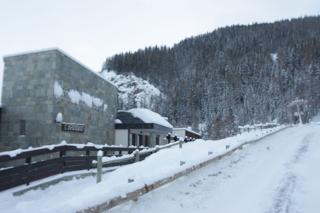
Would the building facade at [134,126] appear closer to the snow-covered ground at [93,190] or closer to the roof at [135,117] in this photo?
the roof at [135,117]

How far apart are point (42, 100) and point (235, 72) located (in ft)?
411

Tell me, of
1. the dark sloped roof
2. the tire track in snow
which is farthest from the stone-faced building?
the tire track in snow

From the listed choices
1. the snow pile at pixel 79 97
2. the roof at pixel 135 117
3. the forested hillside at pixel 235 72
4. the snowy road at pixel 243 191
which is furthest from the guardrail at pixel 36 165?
the forested hillside at pixel 235 72

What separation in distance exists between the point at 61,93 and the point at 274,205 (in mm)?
15016

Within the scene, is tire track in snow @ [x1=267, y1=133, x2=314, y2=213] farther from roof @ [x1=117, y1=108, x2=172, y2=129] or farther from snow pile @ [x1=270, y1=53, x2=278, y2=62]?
snow pile @ [x1=270, y1=53, x2=278, y2=62]

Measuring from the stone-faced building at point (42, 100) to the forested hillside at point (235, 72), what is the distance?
174 feet

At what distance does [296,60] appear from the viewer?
450ft

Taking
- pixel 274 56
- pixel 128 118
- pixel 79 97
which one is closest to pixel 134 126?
pixel 128 118

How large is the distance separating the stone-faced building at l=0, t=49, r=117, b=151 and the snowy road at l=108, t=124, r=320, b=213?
10.6 metres

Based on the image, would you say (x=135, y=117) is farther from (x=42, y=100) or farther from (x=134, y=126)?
(x=42, y=100)

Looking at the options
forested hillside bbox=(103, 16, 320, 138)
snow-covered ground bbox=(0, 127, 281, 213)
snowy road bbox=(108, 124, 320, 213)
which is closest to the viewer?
snow-covered ground bbox=(0, 127, 281, 213)

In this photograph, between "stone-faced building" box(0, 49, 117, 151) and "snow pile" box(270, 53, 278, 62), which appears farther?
"snow pile" box(270, 53, 278, 62)

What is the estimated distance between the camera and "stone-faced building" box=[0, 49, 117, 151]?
60.6ft

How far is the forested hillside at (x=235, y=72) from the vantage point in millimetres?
111250
